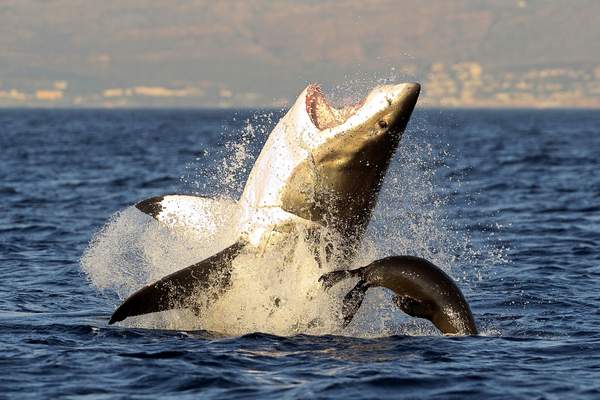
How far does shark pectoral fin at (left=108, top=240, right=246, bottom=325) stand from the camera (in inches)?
492

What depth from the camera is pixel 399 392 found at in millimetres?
Answer: 11016

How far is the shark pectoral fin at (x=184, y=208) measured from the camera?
14.7m

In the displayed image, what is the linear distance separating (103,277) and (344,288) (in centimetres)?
520

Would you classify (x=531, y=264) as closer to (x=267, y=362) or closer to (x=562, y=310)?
(x=562, y=310)

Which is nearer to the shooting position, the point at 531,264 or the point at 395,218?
the point at 395,218

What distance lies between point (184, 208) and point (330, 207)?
Answer: 8.69ft

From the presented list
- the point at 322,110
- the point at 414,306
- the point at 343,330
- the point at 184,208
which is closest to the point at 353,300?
the point at 414,306

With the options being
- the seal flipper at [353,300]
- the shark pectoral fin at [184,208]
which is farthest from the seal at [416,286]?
the shark pectoral fin at [184,208]

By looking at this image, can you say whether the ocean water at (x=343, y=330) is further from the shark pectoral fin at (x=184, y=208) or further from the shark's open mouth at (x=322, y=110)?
the shark's open mouth at (x=322, y=110)

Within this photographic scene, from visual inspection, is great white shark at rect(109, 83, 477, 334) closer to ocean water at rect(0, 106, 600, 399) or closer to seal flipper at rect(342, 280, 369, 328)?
seal flipper at rect(342, 280, 369, 328)

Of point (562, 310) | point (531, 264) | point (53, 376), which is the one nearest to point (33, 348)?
point (53, 376)

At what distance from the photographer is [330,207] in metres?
13.1

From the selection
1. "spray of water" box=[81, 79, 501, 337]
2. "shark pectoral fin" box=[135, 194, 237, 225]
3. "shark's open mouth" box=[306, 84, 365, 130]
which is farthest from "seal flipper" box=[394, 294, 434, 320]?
"shark pectoral fin" box=[135, 194, 237, 225]

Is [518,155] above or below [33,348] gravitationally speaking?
above
